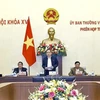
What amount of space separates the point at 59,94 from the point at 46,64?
594cm

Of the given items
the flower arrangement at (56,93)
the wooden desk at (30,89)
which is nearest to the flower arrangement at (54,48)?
the wooden desk at (30,89)

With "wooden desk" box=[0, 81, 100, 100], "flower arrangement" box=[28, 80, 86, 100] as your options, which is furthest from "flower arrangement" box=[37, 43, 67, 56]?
"flower arrangement" box=[28, 80, 86, 100]

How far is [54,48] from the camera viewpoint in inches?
387

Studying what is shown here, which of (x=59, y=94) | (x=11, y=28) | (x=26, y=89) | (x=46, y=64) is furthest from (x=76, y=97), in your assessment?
(x=11, y=28)

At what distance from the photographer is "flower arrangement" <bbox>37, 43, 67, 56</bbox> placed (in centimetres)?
984

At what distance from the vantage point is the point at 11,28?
35.4 feet

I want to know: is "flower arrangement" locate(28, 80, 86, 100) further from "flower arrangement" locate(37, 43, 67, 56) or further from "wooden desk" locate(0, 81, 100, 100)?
"flower arrangement" locate(37, 43, 67, 56)

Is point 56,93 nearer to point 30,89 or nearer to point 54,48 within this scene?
point 30,89

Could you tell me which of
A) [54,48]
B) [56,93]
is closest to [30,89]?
[56,93]

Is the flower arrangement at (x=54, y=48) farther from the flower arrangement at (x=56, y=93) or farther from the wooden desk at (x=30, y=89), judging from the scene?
the flower arrangement at (x=56, y=93)

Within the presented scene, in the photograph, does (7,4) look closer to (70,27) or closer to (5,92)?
(70,27)

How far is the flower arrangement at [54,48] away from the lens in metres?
9.84

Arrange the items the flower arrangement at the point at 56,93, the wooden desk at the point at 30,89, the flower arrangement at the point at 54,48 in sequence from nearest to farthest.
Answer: the flower arrangement at the point at 56,93 < the wooden desk at the point at 30,89 < the flower arrangement at the point at 54,48

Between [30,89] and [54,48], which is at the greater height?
[54,48]
